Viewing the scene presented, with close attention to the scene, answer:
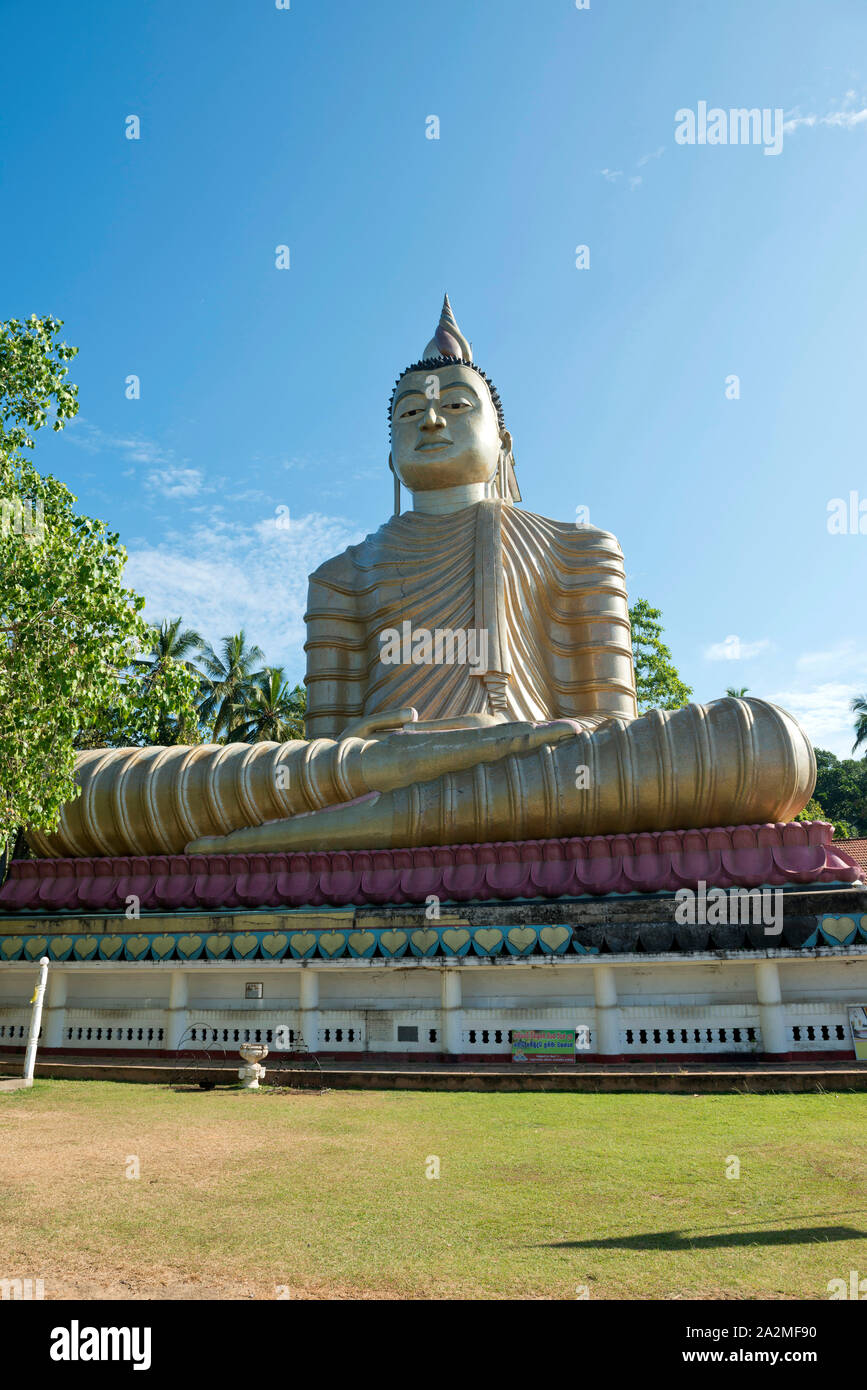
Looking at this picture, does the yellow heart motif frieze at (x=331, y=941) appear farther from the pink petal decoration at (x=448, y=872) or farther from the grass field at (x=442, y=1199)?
the grass field at (x=442, y=1199)

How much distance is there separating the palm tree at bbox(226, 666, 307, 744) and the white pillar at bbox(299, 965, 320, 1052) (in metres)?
18.8

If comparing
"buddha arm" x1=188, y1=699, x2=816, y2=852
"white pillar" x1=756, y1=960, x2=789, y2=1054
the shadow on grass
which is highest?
"buddha arm" x1=188, y1=699, x2=816, y2=852

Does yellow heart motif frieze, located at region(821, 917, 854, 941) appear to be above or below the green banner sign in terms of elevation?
above

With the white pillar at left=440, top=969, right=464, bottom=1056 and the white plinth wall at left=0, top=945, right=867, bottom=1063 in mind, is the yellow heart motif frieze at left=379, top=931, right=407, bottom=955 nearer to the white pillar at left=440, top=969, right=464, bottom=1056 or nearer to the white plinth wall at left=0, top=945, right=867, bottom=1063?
the white plinth wall at left=0, top=945, right=867, bottom=1063

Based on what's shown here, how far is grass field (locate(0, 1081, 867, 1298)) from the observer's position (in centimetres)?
406

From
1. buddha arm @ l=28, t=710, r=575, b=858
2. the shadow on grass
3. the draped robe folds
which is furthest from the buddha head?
the shadow on grass

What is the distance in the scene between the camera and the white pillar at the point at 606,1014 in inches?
459

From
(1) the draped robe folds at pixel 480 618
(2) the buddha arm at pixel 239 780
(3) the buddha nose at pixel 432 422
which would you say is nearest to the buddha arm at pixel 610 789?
(2) the buddha arm at pixel 239 780

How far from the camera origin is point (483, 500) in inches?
744

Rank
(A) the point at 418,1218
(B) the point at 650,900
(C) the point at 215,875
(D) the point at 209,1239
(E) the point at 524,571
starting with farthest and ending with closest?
(E) the point at 524,571
(C) the point at 215,875
(B) the point at 650,900
(A) the point at 418,1218
(D) the point at 209,1239

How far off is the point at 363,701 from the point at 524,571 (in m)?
3.86
